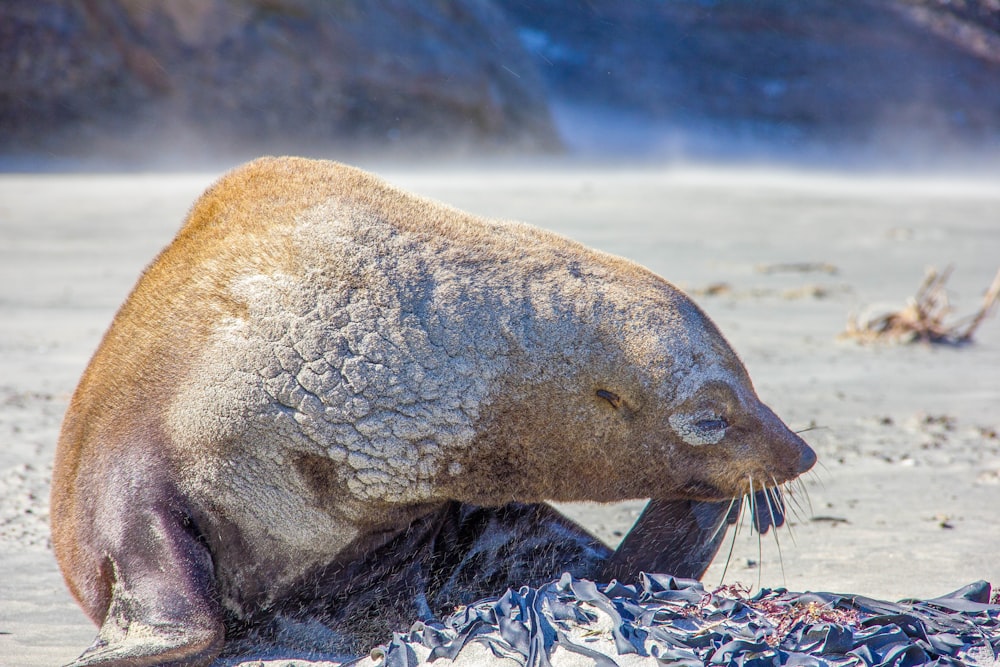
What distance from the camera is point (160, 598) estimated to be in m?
3.23

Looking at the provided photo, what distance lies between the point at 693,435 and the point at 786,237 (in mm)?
10895

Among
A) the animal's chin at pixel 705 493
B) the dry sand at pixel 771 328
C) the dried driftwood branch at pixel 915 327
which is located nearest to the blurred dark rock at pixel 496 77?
the dry sand at pixel 771 328

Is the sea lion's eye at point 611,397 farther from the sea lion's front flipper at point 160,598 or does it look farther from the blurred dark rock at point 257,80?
the blurred dark rock at point 257,80

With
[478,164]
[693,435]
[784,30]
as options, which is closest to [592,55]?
[784,30]

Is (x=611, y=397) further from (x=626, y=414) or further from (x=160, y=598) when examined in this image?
(x=160, y=598)

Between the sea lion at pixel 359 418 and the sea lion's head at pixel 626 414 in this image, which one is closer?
the sea lion at pixel 359 418

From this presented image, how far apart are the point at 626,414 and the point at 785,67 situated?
27.5 m

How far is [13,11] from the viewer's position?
18.2 meters

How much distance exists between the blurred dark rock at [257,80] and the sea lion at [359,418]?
1533 cm

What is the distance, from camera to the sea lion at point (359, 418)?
3.36 metres

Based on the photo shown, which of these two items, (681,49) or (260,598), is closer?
(260,598)

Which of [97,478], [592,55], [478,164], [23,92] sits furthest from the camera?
[592,55]

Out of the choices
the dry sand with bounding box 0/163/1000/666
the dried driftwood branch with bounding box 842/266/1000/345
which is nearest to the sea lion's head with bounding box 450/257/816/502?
the dry sand with bounding box 0/163/1000/666

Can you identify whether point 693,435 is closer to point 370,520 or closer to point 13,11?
point 370,520
